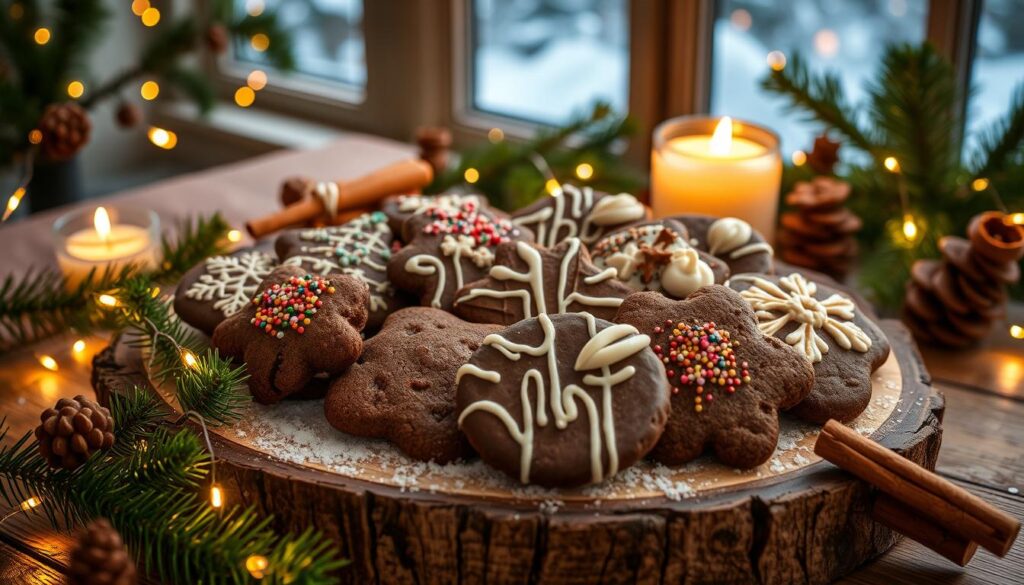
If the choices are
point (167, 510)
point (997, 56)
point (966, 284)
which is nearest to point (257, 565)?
point (167, 510)

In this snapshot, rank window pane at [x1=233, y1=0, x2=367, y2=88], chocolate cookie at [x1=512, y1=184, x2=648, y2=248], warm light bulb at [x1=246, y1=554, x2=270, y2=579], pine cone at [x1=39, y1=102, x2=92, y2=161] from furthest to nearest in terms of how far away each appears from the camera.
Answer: window pane at [x1=233, y1=0, x2=367, y2=88]
pine cone at [x1=39, y1=102, x2=92, y2=161]
chocolate cookie at [x1=512, y1=184, x2=648, y2=248]
warm light bulb at [x1=246, y1=554, x2=270, y2=579]

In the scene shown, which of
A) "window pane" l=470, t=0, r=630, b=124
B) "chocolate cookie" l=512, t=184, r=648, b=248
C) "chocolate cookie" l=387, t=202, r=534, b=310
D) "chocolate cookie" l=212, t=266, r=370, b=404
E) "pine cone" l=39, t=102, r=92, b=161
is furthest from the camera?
"window pane" l=470, t=0, r=630, b=124

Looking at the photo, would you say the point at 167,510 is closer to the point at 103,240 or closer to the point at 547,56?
the point at 103,240

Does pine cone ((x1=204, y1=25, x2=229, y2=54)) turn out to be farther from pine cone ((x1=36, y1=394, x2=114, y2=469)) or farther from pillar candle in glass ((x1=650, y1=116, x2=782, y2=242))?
pine cone ((x1=36, y1=394, x2=114, y2=469))

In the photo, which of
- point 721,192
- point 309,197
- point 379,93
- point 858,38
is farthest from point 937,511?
point 379,93

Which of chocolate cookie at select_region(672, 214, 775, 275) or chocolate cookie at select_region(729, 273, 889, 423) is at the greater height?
chocolate cookie at select_region(672, 214, 775, 275)

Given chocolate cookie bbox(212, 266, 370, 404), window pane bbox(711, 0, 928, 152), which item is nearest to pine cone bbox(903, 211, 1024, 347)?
window pane bbox(711, 0, 928, 152)

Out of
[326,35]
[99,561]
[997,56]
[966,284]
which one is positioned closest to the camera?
[99,561]

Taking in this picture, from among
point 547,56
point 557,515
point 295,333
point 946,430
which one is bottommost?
point 946,430
